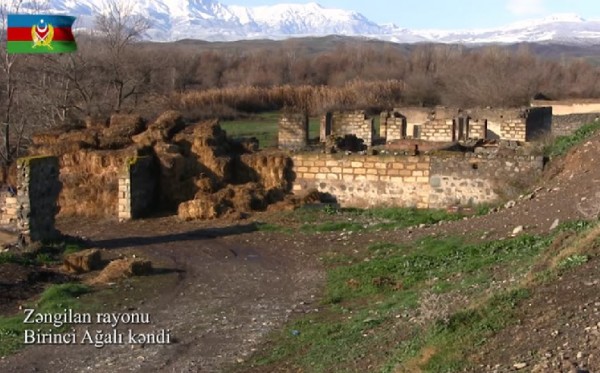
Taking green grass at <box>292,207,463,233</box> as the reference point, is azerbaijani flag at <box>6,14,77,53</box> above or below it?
above

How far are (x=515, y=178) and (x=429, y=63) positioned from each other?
6773 cm

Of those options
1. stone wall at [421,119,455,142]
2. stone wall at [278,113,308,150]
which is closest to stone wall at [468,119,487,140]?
stone wall at [421,119,455,142]

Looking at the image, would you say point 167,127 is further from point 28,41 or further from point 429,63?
point 429,63

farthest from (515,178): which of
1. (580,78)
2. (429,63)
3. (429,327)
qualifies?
(429,63)

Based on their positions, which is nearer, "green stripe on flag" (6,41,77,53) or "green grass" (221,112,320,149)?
"green stripe on flag" (6,41,77,53)

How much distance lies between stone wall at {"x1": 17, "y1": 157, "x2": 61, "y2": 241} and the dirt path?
994mm

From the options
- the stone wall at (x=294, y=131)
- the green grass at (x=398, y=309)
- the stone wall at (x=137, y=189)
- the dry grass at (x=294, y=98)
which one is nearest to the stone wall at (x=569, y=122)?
the stone wall at (x=294, y=131)

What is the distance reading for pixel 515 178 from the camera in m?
17.0

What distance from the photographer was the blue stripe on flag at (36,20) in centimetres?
2889

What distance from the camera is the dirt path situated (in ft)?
30.2

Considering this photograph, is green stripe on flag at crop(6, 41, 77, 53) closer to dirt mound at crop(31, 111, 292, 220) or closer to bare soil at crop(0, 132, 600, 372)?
dirt mound at crop(31, 111, 292, 220)

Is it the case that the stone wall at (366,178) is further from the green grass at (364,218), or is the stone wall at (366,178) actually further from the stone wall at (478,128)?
the stone wall at (478,128)

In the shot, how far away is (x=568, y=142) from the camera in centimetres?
1786

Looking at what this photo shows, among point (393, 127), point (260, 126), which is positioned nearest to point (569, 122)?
point (393, 127)
